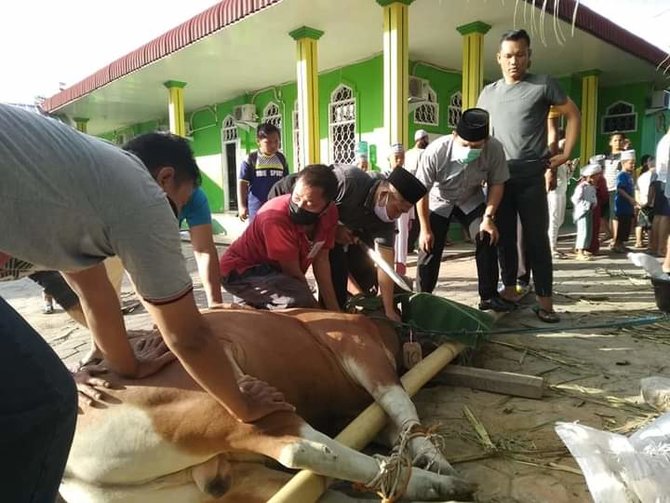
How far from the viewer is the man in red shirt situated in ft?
9.44

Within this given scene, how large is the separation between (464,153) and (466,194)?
363 millimetres

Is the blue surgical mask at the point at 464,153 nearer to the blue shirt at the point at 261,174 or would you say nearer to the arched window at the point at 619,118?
the blue shirt at the point at 261,174

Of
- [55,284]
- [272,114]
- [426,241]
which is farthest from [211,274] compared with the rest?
[272,114]

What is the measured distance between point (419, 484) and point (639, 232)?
8243 millimetres

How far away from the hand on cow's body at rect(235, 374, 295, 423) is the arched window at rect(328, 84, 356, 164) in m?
9.24

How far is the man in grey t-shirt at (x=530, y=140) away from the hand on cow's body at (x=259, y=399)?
2640 mm

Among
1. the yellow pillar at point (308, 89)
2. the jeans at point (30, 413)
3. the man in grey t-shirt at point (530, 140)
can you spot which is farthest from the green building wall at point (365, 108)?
the jeans at point (30, 413)

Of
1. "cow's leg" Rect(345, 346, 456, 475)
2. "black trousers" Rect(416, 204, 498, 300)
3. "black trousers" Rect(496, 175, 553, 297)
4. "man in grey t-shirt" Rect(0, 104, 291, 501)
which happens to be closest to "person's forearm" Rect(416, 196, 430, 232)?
"black trousers" Rect(416, 204, 498, 300)

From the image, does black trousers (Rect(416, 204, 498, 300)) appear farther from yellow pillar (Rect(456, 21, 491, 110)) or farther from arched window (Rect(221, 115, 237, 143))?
arched window (Rect(221, 115, 237, 143))

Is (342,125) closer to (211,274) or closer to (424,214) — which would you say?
(424,214)

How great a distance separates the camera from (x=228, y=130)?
48.1 ft

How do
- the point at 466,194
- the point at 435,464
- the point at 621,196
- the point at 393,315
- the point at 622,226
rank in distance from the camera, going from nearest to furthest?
the point at 435,464 → the point at 393,315 → the point at 466,194 → the point at 622,226 → the point at 621,196

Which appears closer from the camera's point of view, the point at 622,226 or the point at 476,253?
the point at 476,253

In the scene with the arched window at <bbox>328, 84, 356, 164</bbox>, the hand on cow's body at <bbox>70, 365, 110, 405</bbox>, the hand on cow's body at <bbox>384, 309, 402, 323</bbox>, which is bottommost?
the hand on cow's body at <bbox>384, 309, 402, 323</bbox>
